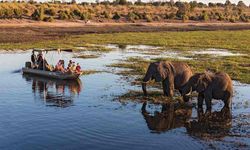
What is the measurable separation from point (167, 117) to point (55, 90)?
11.0 metres

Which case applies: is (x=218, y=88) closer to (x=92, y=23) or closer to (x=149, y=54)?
(x=149, y=54)

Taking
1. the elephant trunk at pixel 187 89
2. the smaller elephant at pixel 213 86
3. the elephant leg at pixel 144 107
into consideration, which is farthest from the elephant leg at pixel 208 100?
the elephant leg at pixel 144 107

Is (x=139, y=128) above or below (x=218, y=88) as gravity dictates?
below

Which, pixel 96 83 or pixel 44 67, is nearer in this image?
pixel 96 83

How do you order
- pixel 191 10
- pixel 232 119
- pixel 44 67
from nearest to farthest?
pixel 232 119, pixel 44 67, pixel 191 10

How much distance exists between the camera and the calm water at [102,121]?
20.6 meters

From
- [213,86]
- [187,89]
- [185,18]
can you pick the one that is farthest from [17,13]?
[213,86]

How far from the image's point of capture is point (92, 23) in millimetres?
106938

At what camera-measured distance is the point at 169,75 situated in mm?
29359

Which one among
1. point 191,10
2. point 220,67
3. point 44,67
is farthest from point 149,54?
point 191,10

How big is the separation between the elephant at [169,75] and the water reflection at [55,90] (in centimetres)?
555

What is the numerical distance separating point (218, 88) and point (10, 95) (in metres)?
14.1

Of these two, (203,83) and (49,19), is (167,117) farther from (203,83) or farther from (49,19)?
(49,19)

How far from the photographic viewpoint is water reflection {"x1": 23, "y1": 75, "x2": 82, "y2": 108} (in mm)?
28969
